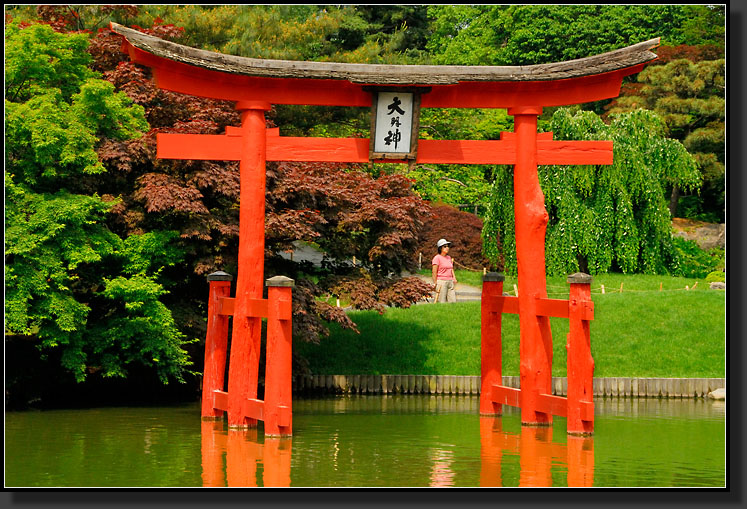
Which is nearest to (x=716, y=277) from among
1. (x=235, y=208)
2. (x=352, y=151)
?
(x=235, y=208)

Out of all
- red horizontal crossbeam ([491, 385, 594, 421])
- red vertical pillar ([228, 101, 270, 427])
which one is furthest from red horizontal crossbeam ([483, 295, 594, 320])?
red vertical pillar ([228, 101, 270, 427])

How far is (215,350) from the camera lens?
43.9 ft

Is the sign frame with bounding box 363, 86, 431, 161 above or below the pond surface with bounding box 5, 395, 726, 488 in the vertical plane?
above

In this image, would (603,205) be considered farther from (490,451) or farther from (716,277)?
(490,451)

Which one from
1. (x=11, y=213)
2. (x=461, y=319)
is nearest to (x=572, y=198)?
(x=461, y=319)

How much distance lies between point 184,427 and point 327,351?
633 cm

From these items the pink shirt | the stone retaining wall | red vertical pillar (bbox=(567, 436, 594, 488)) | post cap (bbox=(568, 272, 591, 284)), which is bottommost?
red vertical pillar (bbox=(567, 436, 594, 488))

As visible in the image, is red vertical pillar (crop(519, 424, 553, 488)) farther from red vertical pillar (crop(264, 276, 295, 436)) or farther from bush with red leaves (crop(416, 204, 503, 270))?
bush with red leaves (crop(416, 204, 503, 270))

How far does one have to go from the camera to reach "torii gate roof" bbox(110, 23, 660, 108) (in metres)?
11.9

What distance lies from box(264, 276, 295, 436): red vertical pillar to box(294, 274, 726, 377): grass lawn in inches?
260

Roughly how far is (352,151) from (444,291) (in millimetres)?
8274

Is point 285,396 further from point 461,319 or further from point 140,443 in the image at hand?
point 461,319

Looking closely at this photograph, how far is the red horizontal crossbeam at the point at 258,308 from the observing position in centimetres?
1113

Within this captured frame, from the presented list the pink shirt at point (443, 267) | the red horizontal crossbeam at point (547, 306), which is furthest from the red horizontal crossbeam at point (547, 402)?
the pink shirt at point (443, 267)
